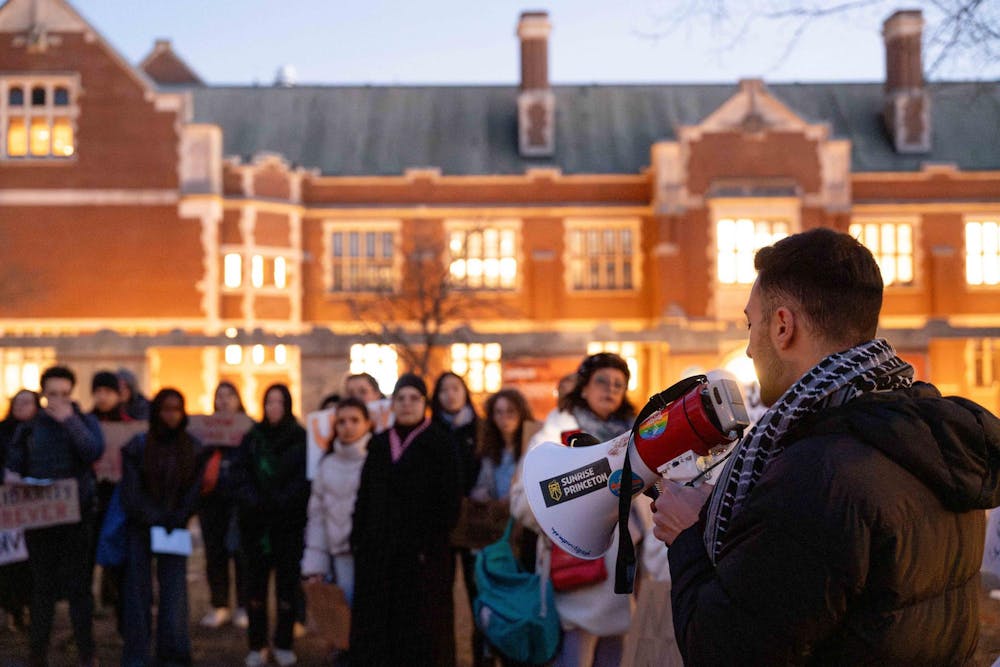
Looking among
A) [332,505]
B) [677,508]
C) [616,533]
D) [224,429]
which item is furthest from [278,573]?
[677,508]

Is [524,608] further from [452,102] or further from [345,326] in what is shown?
[452,102]

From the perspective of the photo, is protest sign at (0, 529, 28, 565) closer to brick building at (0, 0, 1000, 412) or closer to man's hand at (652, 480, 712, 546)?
man's hand at (652, 480, 712, 546)

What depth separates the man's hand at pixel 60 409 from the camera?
6.95 metres

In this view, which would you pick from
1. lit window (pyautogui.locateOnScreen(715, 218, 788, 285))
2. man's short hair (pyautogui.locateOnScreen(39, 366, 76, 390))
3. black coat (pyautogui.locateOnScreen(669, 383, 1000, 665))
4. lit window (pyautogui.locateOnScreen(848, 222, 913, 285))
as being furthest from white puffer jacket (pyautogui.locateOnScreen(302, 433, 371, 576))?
lit window (pyautogui.locateOnScreen(848, 222, 913, 285))

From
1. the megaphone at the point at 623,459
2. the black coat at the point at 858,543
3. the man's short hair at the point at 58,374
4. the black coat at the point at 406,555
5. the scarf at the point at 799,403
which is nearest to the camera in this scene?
the black coat at the point at 858,543

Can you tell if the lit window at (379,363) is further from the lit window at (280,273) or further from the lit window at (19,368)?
the lit window at (19,368)

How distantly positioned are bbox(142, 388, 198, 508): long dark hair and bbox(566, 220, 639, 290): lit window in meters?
19.1

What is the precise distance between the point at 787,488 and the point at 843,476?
95mm

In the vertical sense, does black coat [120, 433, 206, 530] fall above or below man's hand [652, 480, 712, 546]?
below

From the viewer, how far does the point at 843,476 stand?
1.81 metres

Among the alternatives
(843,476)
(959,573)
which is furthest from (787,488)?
(959,573)

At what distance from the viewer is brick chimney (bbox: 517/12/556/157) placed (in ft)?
89.0

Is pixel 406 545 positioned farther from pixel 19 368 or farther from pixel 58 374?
pixel 19 368

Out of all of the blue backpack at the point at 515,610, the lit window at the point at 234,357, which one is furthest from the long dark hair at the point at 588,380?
the lit window at the point at 234,357
